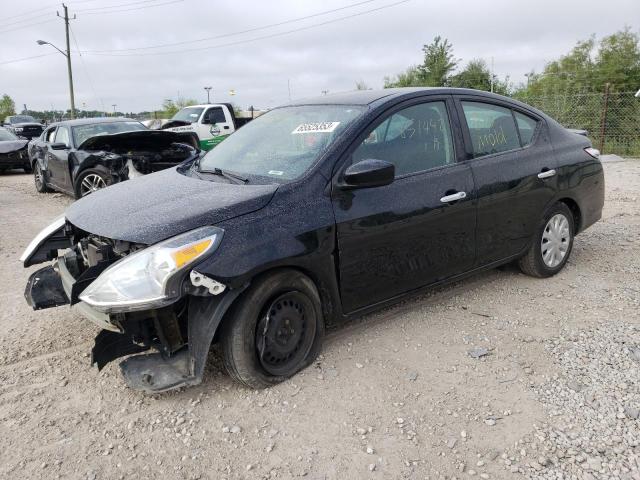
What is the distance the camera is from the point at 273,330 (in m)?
2.91

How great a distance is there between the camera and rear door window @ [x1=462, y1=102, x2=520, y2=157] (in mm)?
3887

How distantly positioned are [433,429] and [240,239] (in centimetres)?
138

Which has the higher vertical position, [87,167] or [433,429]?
[87,167]

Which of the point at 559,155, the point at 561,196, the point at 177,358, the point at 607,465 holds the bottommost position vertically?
the point at 607,465

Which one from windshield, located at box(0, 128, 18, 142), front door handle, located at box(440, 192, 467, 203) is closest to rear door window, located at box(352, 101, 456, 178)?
front door handle, located at box(440, 192, 467, 203)

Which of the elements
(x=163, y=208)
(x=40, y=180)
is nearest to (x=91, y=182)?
(x=40, y=180)

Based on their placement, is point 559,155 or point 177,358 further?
point 559,155

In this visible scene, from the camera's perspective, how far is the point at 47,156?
31.3 feet

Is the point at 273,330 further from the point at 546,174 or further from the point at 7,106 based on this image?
the point at 7,106

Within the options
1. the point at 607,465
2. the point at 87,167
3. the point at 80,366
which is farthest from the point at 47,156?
the point at 607,465

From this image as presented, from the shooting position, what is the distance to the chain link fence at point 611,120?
45.1 feet

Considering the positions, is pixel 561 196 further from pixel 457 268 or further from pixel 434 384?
pixel 434 384

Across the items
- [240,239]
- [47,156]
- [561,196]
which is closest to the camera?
[240,239]

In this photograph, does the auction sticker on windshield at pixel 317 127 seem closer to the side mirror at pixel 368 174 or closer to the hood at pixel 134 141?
the side mirror at pixel 368 174
